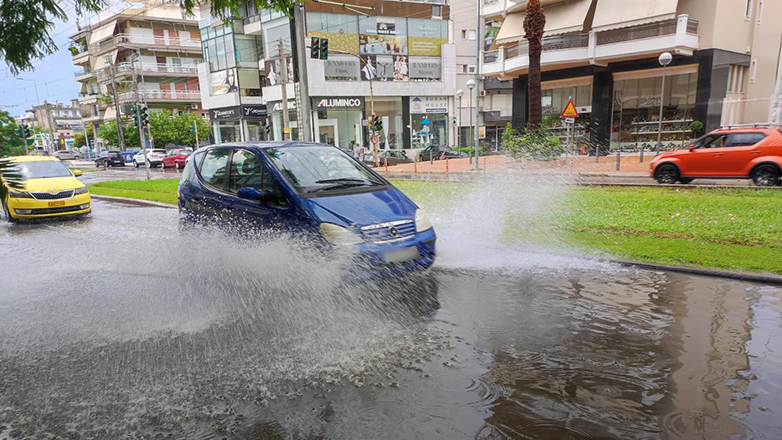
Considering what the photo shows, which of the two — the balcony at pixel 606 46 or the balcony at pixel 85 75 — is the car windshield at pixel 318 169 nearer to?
the balcony at pixel 606 46

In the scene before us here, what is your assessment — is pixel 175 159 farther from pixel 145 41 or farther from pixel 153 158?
pixel 145 41

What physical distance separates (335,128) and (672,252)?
123 ft

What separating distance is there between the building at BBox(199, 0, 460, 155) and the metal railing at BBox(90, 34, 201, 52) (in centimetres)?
1663

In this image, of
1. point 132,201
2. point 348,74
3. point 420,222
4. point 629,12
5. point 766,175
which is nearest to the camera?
point 420,222


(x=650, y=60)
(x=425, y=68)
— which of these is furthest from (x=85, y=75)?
(x=650, y=60)

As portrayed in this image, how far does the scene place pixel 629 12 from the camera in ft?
80.5

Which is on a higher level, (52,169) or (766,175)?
(52,169)

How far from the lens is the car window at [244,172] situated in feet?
20.5

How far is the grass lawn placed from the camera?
6.88 metres

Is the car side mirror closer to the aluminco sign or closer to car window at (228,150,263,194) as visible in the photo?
car window at (228,150,263,194)

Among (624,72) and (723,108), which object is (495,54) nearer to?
(624,72)

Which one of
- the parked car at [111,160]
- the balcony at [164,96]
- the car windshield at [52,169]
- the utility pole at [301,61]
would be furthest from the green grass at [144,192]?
the balcony at [164,96]

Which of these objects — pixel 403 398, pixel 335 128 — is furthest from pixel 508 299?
pixel 335 128

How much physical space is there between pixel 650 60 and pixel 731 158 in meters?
14.4
